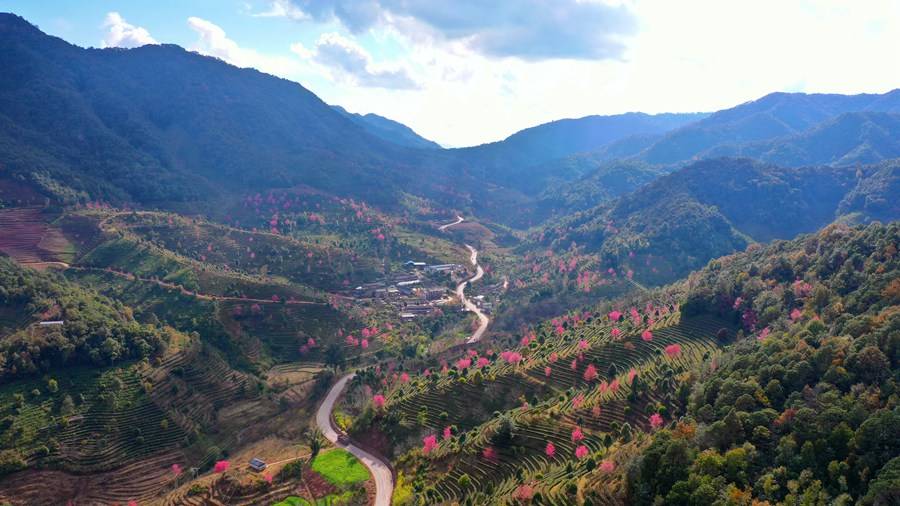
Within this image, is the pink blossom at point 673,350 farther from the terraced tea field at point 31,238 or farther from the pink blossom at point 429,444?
the terraced tea field at point 31,238

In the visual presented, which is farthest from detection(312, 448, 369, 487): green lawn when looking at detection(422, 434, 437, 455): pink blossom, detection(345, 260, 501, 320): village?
detection(345, 260, 501, 320): village

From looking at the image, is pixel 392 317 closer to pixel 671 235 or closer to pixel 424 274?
pixel 424 274

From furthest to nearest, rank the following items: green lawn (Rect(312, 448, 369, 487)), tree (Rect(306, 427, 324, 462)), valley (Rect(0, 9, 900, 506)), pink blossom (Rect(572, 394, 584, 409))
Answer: tree (Rect(306, 427, 324, 462)) → pink blossom (Rect(572, 394, 584, 409)) → green lawn (Rect(312, 448, 369, 487)) → valley (Rect(0, 9, 900, 506))

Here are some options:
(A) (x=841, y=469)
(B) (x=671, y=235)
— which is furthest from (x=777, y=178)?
(A) (x=841, y=469)

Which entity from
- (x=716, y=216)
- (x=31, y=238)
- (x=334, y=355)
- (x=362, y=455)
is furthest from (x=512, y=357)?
(x=716, y=216)

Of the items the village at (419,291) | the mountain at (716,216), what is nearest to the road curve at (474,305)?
the village at (419,291)

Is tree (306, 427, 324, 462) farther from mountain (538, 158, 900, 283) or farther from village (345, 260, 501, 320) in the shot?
mountain (538, 158, 900, 283)
